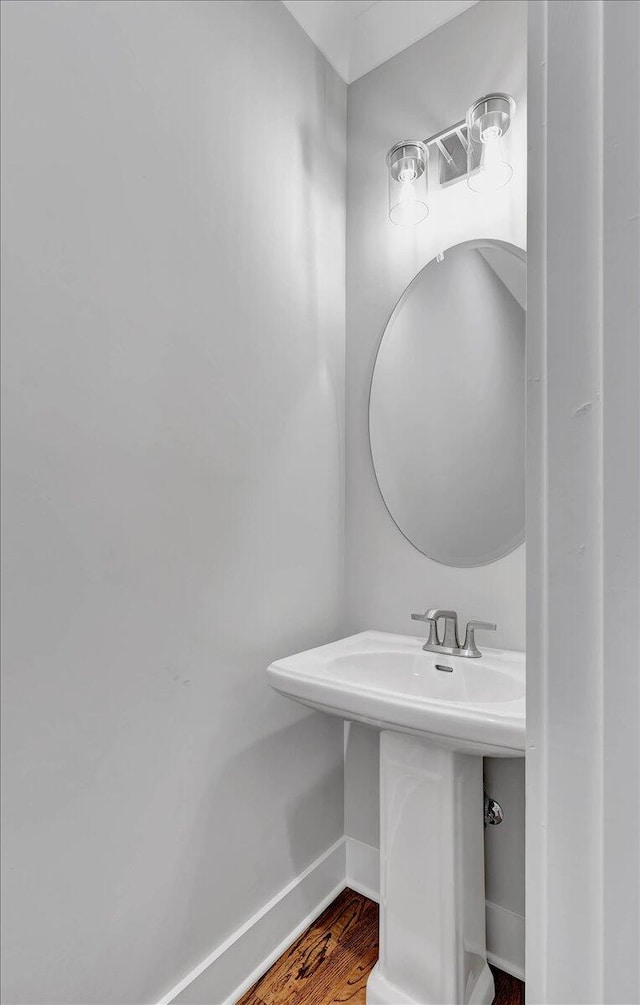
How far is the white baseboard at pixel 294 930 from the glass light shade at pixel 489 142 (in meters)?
1.81

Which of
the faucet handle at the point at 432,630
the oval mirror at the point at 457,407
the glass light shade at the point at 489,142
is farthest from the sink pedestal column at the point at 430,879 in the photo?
the glass light shade at the point at 489,142

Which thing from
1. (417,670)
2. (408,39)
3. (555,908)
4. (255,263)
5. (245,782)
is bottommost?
(245,782)

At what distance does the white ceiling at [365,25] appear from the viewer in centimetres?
147

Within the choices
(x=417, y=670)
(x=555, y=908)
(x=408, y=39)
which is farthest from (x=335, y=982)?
(x=408, y=39)

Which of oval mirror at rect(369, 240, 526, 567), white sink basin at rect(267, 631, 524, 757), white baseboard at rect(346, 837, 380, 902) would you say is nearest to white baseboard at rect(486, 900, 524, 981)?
white baseboard at rect(346, 837, 380, 902)

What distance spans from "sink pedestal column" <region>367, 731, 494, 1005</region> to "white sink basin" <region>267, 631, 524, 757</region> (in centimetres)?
16

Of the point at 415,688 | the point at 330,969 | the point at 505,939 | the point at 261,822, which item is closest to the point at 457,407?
the point at 415,688

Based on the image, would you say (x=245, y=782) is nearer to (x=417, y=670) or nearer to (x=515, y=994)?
(x=417, y=670)

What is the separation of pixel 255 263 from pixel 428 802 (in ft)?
4.36

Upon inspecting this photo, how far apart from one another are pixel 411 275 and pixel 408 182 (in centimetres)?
24

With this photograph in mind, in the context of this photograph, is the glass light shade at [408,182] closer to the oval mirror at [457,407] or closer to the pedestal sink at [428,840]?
the oval mirror at [457,407]

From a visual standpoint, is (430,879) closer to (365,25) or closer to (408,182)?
(408,182)

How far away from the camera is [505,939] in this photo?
1.27 meters

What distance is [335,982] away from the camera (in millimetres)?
1223
